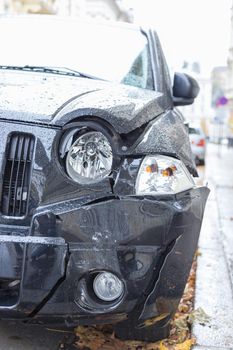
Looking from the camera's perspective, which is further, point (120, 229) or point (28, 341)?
point (28, 341)

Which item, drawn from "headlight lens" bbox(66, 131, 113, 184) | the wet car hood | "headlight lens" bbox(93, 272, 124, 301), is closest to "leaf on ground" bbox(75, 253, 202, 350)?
"headlight lens" bbox(93, 272, 124, 301)

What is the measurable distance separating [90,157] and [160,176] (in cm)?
35

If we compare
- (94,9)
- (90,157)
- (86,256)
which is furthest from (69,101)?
(94,9)

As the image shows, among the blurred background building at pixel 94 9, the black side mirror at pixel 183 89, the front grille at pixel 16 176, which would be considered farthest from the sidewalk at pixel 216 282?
the blurred background building at pixel 94 9

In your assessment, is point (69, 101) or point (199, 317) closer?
point (69, 101)

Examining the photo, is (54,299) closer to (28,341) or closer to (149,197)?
(149,197)

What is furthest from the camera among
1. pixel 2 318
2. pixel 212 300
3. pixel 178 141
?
pixel 212 300

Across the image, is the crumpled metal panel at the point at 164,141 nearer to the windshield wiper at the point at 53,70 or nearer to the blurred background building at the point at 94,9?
the windshield wiper at the point at 53,70

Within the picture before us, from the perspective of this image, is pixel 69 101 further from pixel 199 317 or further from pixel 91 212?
pixel 199 317

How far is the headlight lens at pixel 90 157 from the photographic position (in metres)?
2.38

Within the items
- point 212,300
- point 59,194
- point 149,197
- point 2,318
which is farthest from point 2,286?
point 212,300

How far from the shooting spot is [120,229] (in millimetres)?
2258

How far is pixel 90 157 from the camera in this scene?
2402mm

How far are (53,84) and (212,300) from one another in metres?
1.97
